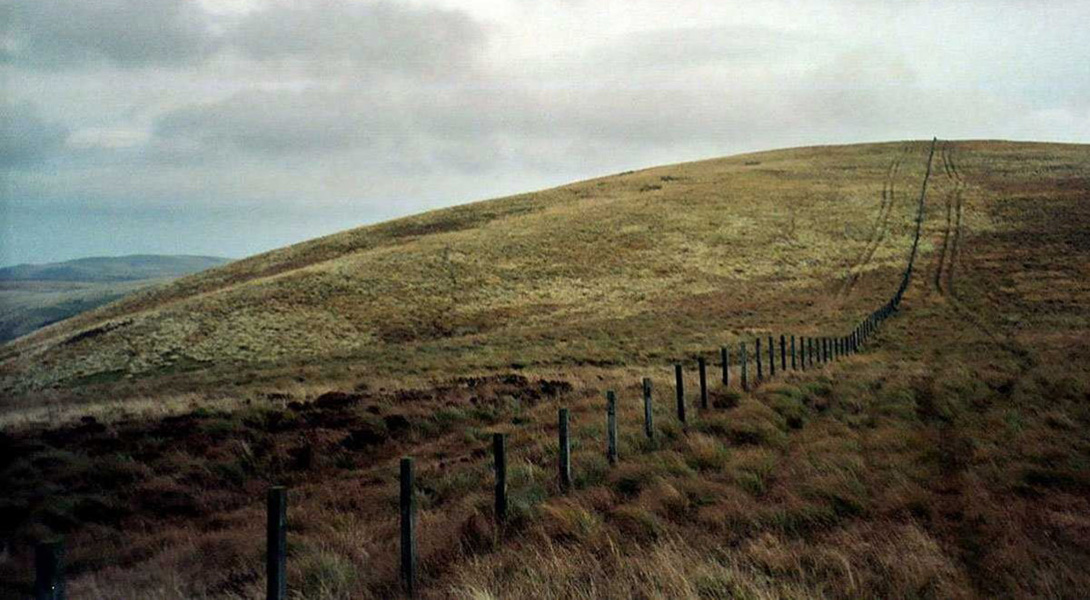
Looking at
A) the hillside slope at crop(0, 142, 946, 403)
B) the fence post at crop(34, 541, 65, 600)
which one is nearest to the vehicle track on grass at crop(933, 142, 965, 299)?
the hillside slope at crop(0, 142, 946, 403)

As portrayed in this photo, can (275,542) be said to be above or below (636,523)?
above

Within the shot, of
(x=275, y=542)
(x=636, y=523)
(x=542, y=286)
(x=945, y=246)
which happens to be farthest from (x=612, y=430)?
(x=945, y=246)

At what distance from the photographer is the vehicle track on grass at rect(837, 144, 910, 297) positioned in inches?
1929

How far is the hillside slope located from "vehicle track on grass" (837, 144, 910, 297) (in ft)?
0.69

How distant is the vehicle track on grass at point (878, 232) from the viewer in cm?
4900

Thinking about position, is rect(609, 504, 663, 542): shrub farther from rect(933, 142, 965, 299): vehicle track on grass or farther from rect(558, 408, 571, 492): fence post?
rect(933, 142, 965, 299): vehicle track on grass

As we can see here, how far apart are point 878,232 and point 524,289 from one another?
32448 mm

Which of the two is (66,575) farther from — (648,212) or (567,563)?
(648,212)

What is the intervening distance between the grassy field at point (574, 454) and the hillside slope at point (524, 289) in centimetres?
40

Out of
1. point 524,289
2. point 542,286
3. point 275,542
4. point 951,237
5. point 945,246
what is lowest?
point 275,542

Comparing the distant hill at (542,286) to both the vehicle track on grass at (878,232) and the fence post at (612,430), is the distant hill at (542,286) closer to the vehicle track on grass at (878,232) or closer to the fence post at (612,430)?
the vehicle track on grass at (878,232)

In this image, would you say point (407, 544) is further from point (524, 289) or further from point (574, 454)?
point (524, 289)

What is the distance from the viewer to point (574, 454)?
9898mm

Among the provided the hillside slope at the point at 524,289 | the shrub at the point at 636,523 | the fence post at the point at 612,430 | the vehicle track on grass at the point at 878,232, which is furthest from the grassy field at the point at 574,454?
the vehicle track on grass at the point at 878,232
